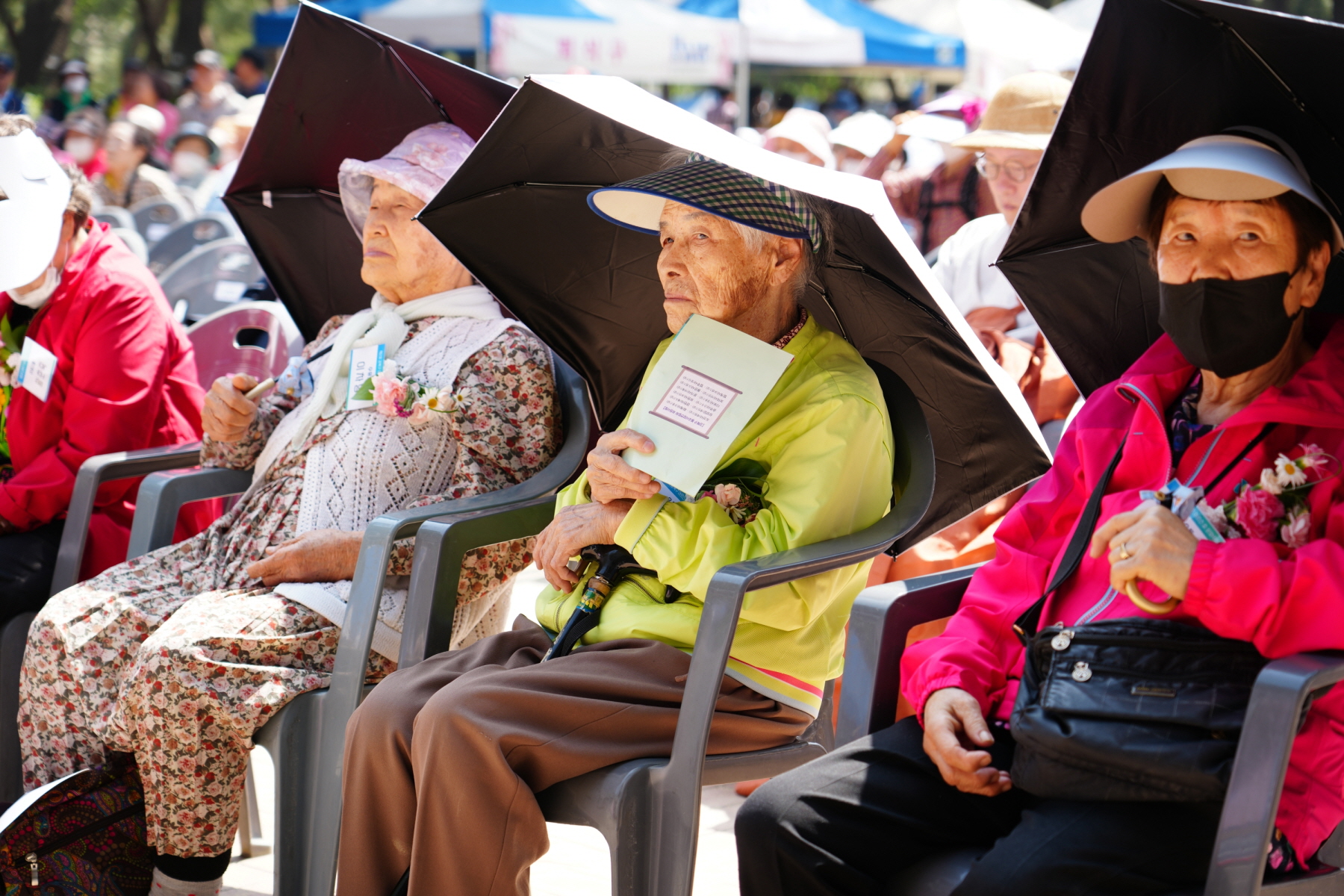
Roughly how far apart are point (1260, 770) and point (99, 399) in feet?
9.71

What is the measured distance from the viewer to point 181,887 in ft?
8.91

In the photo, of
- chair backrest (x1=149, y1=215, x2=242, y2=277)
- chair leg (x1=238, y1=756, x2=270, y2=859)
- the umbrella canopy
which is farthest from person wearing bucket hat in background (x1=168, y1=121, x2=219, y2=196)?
the umbrella canopy

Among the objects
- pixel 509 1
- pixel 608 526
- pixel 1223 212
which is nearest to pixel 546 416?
pixel 608 526

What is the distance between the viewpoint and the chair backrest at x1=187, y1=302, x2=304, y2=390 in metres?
4.17

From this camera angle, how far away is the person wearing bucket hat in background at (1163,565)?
177cm

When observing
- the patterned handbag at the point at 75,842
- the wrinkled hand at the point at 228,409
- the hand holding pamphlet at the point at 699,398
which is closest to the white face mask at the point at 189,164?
the wrinkled hand at the point at 228,409

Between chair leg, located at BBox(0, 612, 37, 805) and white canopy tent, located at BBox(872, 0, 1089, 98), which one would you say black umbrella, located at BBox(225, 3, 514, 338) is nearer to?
chair leg, located at BBox(0, 612, 37, 805)

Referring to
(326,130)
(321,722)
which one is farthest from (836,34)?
(321,722)

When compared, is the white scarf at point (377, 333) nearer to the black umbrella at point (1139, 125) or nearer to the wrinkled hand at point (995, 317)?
the black umbrella at point (1139, 125)

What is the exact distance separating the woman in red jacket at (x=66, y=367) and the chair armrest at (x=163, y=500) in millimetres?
205

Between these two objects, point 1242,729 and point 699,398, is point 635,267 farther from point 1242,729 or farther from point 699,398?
point 1242,729

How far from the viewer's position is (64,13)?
2488 cm

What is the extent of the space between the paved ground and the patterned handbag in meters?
0.50

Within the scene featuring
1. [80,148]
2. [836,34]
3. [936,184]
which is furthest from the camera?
[836,34]
